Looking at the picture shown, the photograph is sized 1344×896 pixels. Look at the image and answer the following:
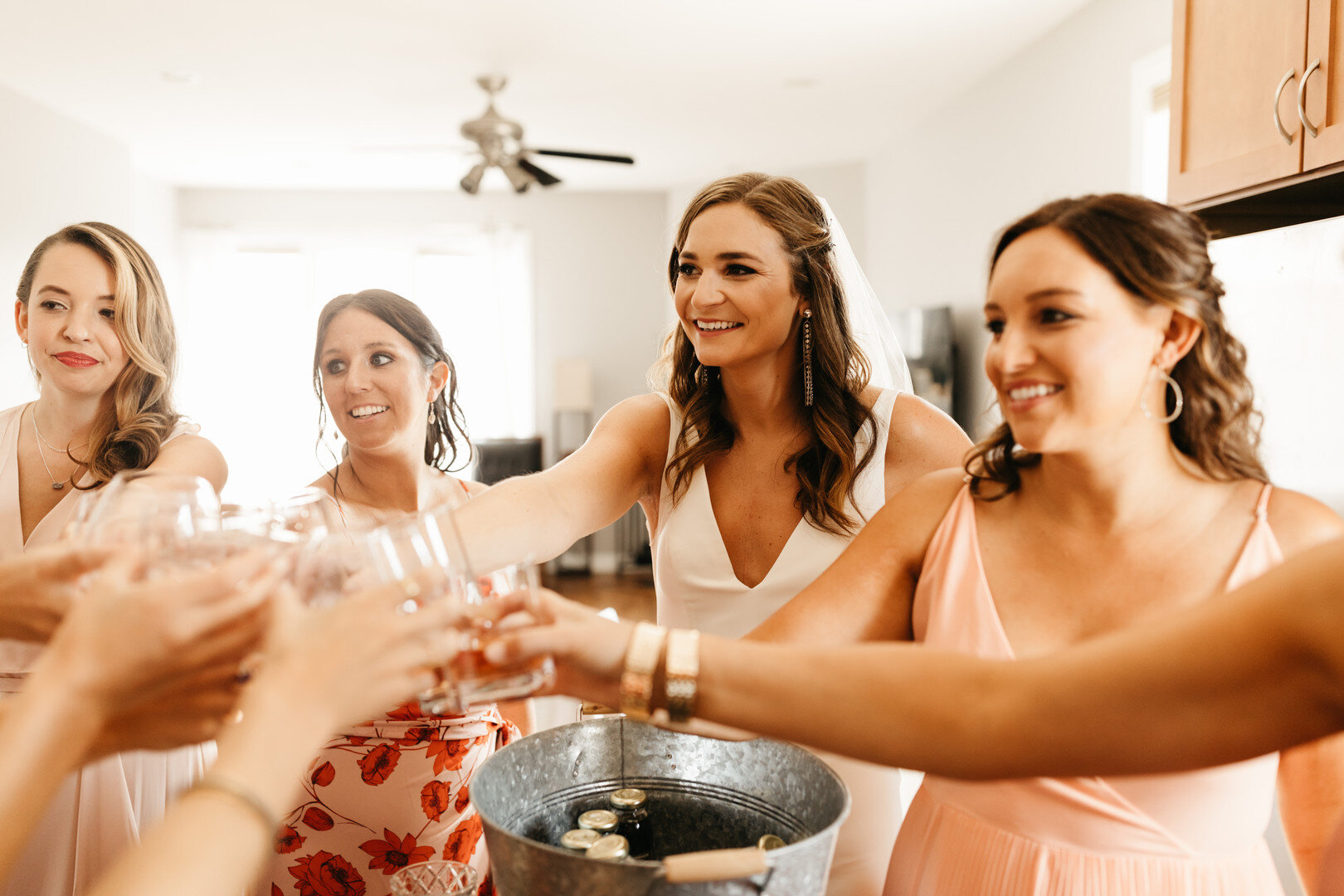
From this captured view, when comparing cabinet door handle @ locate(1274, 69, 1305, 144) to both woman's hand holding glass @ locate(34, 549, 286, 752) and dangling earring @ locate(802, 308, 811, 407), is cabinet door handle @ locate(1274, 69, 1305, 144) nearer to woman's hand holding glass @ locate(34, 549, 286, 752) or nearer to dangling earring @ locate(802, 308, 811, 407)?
dangling earring @ locate(802, 308, 811, 407)

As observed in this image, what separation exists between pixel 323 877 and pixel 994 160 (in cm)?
517

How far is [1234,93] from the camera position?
2.12m

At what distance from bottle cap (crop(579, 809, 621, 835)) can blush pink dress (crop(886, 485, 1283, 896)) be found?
39 centimetres

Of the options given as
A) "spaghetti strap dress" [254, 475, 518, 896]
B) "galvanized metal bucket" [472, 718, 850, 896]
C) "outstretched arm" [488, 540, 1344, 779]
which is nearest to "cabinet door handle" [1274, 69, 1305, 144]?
"outstretched arm" [488, 540, 1344, 779]

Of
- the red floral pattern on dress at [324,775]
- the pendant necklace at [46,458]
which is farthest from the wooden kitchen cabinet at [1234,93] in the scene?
the pendant necklace at [46,458]

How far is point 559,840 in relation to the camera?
3.11ft

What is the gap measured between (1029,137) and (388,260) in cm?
581

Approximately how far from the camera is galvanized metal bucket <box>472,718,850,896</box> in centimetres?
80

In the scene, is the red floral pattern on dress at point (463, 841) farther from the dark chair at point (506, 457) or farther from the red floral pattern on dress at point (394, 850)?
the dark chair at point (506, 457)

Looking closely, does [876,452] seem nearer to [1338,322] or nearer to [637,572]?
[1338,322]

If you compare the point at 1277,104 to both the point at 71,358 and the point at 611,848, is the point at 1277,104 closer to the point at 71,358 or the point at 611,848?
the point at 611,848

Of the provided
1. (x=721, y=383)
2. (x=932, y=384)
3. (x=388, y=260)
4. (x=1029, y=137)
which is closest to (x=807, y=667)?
(x=721, y=383)

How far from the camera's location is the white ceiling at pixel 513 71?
450 cm

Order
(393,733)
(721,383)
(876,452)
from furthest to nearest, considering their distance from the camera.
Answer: (721,383), (876,452), (393,733)
